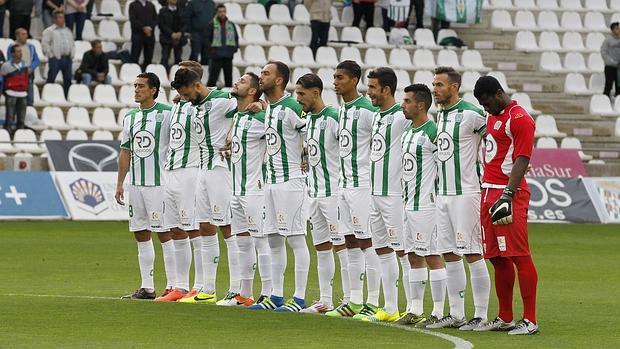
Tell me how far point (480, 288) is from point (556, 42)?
27.6 meters

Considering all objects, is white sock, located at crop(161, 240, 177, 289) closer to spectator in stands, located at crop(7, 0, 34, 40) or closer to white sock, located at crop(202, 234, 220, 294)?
white sock, located at crop(202, 234, 220, 294)

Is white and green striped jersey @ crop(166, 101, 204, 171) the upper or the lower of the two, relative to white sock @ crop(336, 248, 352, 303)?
upper

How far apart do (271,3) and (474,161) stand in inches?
962

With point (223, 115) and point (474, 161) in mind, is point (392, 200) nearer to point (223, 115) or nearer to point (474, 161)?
point (474, 161)

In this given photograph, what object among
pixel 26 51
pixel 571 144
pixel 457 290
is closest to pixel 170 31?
pixel 26 51

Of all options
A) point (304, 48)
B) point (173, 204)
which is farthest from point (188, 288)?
point (304, 48)

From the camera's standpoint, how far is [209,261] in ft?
52.3

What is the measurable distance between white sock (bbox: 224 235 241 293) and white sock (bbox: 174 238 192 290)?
540 mm

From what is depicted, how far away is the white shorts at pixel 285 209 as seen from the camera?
14883 mm

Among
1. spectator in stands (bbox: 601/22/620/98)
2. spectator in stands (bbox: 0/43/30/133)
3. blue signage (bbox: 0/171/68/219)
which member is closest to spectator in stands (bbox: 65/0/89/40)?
spectator in stands (bbox: 0/43/30/133)

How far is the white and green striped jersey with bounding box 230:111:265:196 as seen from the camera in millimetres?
15383

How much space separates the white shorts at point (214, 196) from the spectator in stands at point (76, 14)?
18.3 m

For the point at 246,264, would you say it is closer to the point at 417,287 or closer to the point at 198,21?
the point at 417,287

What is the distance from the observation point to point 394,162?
14.2 m
